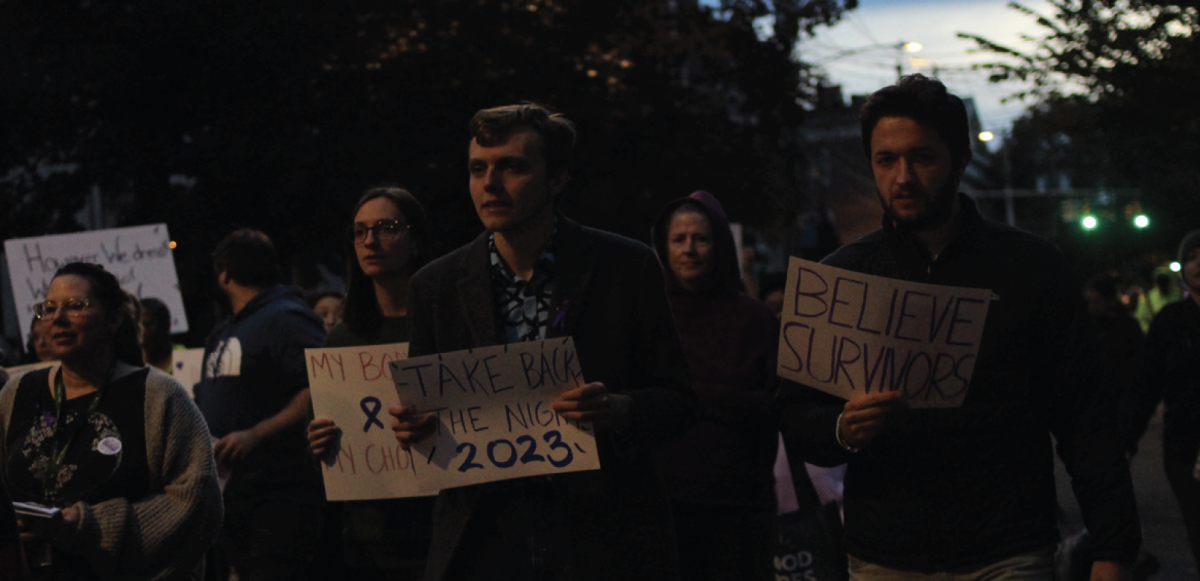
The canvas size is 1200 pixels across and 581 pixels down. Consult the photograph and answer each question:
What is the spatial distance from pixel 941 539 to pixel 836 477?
393 centimetres

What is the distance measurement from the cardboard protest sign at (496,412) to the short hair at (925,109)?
0.98m

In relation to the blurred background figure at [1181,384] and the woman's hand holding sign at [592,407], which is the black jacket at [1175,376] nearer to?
the blurred background figure at [1181,384]

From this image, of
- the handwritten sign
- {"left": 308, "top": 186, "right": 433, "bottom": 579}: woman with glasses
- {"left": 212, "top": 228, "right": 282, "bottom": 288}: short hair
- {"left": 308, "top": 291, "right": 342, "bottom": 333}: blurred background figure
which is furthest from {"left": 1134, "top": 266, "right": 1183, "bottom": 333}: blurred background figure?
{"left": 308, "top": 186, "right": 433, "bottom": 579}: woman with glasses

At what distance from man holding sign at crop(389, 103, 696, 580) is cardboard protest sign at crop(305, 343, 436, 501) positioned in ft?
1.69

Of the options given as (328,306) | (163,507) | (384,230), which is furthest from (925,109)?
(328,306)

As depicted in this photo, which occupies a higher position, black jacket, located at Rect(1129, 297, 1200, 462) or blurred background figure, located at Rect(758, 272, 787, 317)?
blurred background figure, located at Rect(758, 272, 787, 317)

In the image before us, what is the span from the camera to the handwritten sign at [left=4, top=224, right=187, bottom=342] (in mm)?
8914

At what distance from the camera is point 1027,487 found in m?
3.33

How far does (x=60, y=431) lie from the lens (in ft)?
14.6

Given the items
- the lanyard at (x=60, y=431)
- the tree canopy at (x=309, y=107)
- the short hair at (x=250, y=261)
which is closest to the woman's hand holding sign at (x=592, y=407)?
the lanyard at (x=60, y=431)

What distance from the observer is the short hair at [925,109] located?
3451 mm

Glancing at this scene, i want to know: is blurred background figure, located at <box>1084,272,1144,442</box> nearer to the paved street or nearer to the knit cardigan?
the paved street

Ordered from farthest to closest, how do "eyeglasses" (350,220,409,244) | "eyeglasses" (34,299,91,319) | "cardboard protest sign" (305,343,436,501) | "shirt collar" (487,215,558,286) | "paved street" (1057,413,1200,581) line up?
"paved street" (1057,413,1200,581)
"eyeglasses" (350,220,409,244)
"eyeglasses" (34,299,91,319)
"cardboard protest sign" (305,343,436,501)
"shirt collar" (487,215,558,286)

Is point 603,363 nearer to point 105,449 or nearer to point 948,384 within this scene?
point 948,384
